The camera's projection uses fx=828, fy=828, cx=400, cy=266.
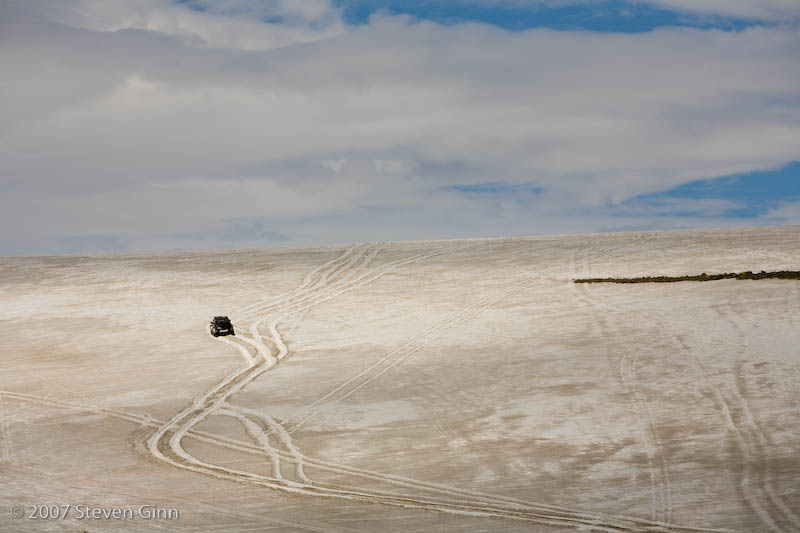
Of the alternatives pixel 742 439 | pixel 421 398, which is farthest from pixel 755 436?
pixel 421 398

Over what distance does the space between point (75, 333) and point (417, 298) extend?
19872mm

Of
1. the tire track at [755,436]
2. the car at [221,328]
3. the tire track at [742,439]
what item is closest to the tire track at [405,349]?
the car at [221,328]

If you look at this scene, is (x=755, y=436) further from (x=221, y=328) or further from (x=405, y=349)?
(x=221, y=328)

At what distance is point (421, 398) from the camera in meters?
30.6

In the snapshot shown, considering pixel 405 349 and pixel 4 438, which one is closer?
pixel 4 438

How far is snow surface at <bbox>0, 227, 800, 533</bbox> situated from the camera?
18.8 metres

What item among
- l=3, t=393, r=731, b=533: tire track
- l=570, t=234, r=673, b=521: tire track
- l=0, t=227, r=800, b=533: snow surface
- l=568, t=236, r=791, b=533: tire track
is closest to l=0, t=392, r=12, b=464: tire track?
l=0, t=227, r=800, b=533: snow surface

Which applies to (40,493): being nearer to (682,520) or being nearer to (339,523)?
(339,523)

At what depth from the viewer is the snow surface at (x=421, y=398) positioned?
61.7ft

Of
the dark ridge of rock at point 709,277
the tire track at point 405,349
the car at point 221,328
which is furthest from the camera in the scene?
the dark ridge of rock at point 709,277

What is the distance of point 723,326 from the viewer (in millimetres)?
36344

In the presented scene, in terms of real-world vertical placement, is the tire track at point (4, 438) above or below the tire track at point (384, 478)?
below

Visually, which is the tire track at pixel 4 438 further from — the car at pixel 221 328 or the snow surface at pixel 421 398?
the car at pixel 221 328

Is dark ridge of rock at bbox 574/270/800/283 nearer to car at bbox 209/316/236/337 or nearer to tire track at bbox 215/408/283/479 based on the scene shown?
car at bbox 209/316/236/337
